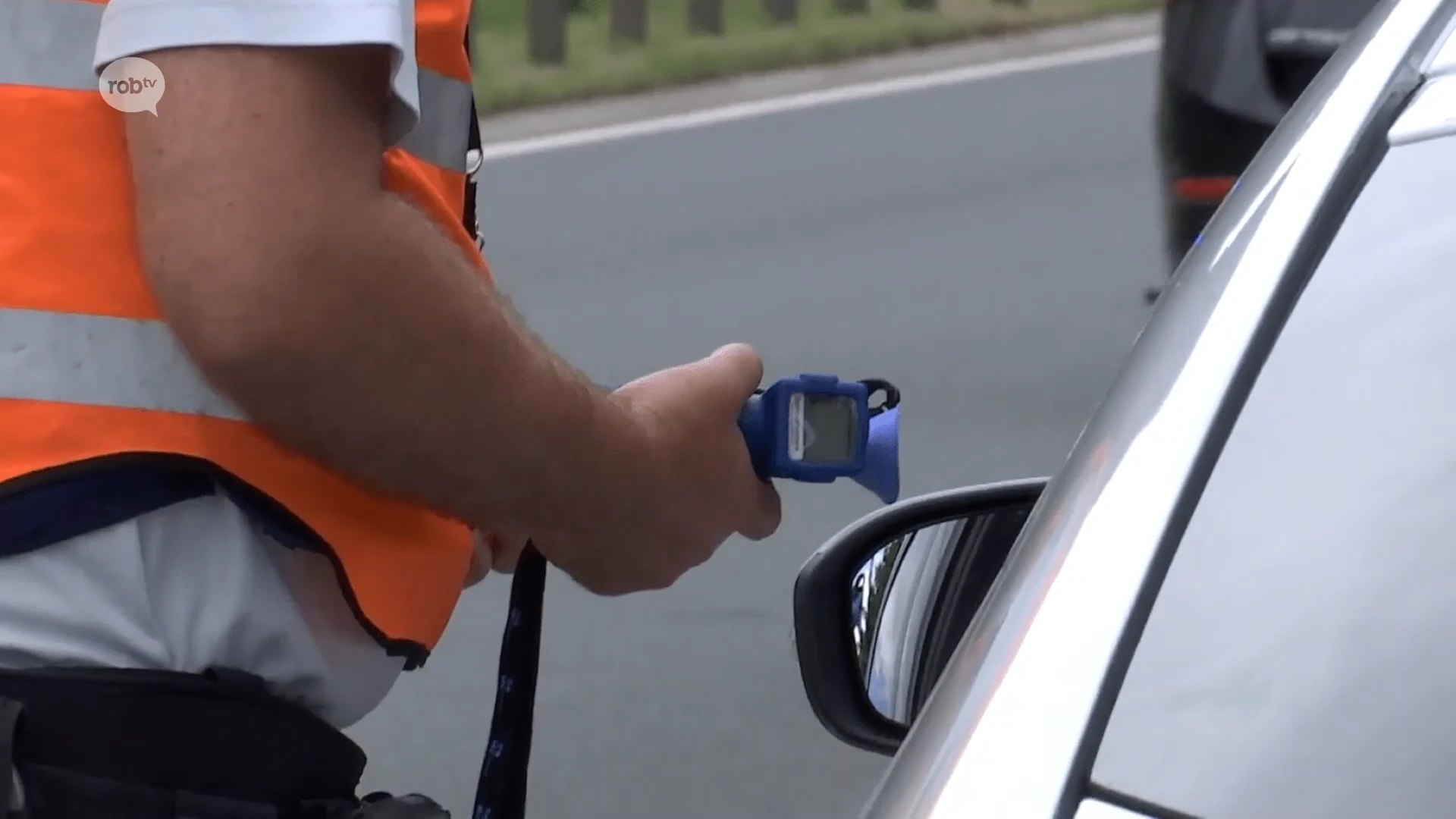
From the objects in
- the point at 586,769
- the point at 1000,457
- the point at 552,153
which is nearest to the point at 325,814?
the point at 586,769

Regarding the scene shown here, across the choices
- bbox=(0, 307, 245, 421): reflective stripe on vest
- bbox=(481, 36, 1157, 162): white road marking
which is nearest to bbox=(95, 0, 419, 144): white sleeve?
bbox=(0, 307, 245, 421): reflective stripe on vest

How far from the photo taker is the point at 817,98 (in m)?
11.3

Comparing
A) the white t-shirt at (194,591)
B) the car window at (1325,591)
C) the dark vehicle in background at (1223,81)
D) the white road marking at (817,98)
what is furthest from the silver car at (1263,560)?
the white road marking at (817,98)

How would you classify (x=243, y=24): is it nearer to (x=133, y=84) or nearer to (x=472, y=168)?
(x=133, y=84)

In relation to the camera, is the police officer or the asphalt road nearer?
the police officer

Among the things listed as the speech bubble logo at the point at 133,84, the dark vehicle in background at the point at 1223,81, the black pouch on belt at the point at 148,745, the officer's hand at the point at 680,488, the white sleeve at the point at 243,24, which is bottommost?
the dark vehicle in background at the point at 1223,81

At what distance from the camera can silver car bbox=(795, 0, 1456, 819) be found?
1.08 m

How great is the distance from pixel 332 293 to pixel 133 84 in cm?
17

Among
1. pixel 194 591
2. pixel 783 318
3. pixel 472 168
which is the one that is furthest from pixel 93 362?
pixel 783 318

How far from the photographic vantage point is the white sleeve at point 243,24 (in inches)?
51.4

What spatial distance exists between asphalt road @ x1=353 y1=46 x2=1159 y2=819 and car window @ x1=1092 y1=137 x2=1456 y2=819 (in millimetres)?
2694

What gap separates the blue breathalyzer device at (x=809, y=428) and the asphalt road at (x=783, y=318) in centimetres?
222

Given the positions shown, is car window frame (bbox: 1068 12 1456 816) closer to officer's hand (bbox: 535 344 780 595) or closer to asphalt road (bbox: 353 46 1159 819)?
officer's hand (bbox: 535 344 780 595)

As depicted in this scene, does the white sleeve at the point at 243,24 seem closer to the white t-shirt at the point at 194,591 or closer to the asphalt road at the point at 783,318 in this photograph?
the white t-shirt at the point at 194,591
